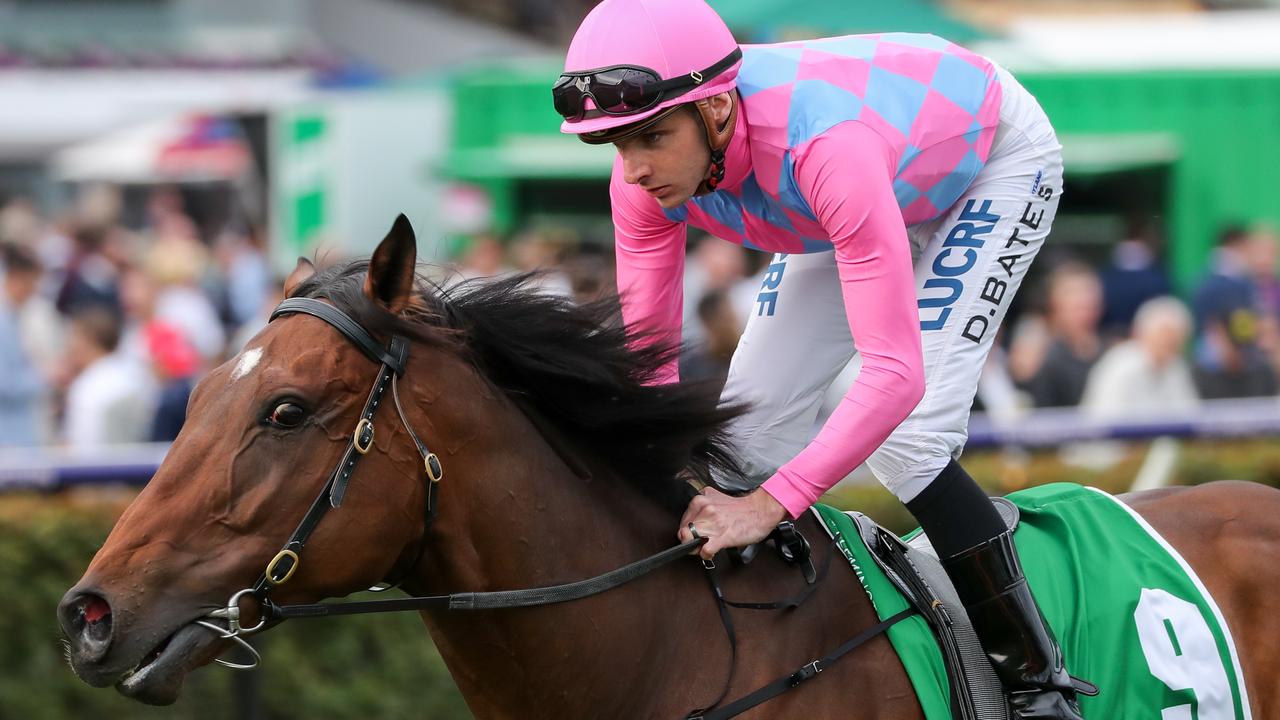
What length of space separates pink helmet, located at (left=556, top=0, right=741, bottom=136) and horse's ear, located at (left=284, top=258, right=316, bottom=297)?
1.90ft

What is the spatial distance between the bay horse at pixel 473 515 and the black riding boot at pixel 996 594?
0.65 feet

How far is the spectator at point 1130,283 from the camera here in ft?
32.7

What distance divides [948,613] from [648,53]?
1.28 metres

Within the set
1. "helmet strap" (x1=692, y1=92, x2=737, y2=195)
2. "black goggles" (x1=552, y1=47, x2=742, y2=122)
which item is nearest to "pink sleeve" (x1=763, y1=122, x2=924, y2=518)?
"helmet strap" (x1=692, y1=92, x2=737, y2=195)

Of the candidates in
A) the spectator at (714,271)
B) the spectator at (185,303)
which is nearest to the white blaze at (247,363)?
the spectator at (185,303)

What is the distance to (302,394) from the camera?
2607 mm

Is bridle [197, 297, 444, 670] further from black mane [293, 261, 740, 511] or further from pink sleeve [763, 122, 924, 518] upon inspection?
pink sleeve [763, 122, 924, 518]

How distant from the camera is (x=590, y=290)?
6027mm

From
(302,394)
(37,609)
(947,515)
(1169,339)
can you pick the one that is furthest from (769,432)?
(1169,339)

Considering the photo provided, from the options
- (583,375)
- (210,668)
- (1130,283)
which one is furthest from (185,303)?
(583,375)

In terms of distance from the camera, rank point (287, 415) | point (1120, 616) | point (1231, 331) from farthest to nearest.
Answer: point (1231, 331)
point (1120, 616)
point (287, 415)

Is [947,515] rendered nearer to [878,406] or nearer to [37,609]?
[878,406]

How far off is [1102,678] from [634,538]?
1.02 m

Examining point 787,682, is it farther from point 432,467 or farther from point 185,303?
point 185,303
